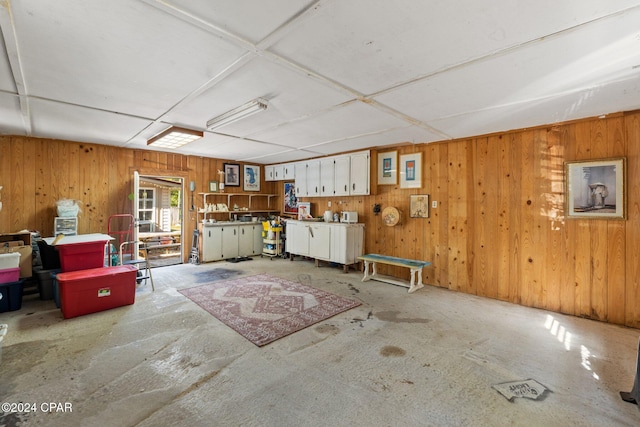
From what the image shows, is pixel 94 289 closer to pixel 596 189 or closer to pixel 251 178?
pixel 251 178

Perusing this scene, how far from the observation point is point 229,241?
21.6 ft

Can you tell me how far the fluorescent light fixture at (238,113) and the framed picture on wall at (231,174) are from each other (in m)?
3.13

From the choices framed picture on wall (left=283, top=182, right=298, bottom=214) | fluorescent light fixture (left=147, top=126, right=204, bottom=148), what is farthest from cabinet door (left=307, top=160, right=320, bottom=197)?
fluorescent light fixture (left=147, top=126, right=204, bottom=148)

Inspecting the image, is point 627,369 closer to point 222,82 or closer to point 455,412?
point 455,412

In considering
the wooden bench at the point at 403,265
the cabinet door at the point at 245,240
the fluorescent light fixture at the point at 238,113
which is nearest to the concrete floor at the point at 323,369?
the wooden bench at the point at 403,265

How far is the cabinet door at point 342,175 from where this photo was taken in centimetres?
564

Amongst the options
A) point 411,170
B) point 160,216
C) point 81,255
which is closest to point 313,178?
point 411,170

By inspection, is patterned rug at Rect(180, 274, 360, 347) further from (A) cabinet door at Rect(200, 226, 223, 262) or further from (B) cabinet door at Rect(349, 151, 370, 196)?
(B) cabinet door at Rect(349, 151, 370, 196)

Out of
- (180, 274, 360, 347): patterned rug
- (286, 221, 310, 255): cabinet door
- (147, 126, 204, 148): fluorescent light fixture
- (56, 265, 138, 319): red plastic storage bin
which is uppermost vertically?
(147, 126, 204, 148): fluorescent light fixture

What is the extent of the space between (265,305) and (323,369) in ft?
5.12

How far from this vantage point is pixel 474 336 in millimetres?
2896

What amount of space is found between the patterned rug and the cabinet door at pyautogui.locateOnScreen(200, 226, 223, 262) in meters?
1.71

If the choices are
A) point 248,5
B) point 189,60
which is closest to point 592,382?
point 248,5

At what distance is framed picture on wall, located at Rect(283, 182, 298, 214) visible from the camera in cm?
732
